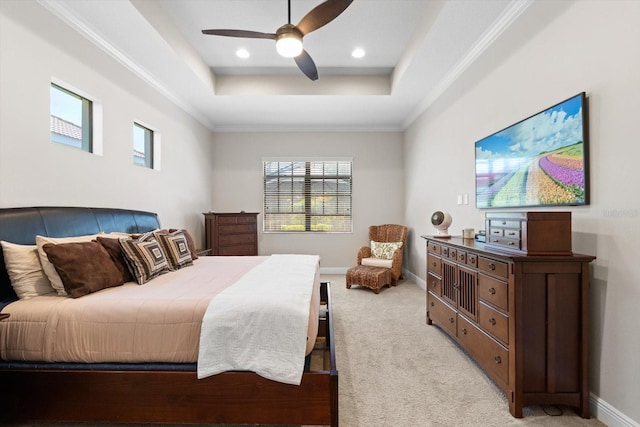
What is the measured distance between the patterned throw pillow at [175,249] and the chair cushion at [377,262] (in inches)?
113

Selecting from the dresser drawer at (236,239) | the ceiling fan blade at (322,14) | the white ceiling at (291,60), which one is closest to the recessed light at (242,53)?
the white ceiling at (291,60)

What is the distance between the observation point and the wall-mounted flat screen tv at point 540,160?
→ 1879mm

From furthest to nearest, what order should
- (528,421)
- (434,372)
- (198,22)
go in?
(198,22), (434,372), (528,421)

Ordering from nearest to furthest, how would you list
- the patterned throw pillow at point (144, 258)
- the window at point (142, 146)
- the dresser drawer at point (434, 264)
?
the patterned throw pillow at point (144, 258), the dresser drawer at point (434, 264), the window at point (142, 146)

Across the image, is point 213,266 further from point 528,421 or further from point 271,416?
point 528,421

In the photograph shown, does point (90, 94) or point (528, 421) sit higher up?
point (90, 94)

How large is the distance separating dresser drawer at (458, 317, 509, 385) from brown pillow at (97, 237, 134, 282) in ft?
8.41

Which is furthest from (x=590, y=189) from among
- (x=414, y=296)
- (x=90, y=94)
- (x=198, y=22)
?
(x=90, y=94)

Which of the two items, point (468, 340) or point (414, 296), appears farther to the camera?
point (414, 296)

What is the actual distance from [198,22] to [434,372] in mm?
3893

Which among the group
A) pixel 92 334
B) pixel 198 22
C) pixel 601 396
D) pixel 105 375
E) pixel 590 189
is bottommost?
pixel 601 396

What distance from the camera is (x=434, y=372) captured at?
2.28 metres

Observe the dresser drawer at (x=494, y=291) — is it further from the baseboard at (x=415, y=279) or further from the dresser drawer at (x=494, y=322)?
the baseboard at (x=415, y=279)

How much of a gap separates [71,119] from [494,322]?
375 centimetres
